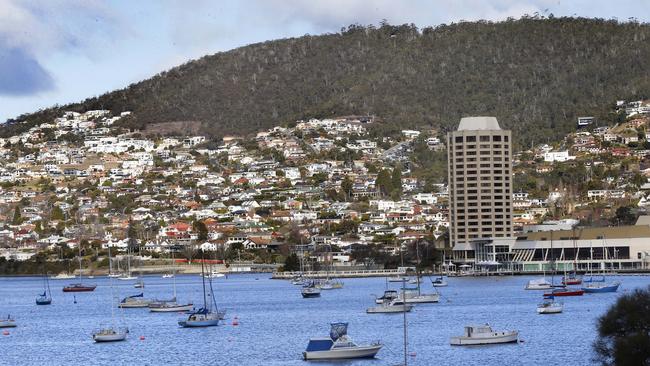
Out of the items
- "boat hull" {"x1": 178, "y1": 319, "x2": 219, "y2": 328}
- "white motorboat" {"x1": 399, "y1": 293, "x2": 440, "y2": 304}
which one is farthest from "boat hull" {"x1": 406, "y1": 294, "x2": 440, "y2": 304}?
"boat hull" {"x1": 178, "y1": 319, "x2": 219, "y2": 328}

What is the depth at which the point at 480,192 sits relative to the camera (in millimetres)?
A: 137375

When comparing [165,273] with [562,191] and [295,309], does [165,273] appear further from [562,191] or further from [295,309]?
[295,309]

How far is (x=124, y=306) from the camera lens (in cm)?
9712

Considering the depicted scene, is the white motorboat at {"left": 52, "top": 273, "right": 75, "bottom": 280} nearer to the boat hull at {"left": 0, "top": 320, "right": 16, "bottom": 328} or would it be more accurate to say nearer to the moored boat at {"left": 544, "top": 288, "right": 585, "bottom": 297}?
the moored boat at {"left": 544, "top": 288, "right": 585, "bottom": 297}

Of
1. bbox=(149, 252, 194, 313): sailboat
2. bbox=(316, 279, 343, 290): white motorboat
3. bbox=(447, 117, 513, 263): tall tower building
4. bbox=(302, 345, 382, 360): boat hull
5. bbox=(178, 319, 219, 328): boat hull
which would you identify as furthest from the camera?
bbox=(447, 117, 513, 263): tall tower building

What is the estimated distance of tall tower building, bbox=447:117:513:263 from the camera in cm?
13412

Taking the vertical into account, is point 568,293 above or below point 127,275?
below

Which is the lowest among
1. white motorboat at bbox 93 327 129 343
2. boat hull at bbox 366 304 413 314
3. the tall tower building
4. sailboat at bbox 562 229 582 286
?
white motorboat at bbox 93 327 129 343

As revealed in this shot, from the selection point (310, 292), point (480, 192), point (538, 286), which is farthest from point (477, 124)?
point (538, 286)

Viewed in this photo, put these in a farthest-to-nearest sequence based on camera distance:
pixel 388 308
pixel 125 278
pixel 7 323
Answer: pixel 125 278, pixel 7 323, pixel 388 308

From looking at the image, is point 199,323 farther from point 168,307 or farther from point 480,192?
point 480,192

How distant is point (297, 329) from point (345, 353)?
53.0 feet

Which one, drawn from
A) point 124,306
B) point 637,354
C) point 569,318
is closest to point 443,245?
point 124,306

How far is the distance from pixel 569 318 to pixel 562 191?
97.2 meters
